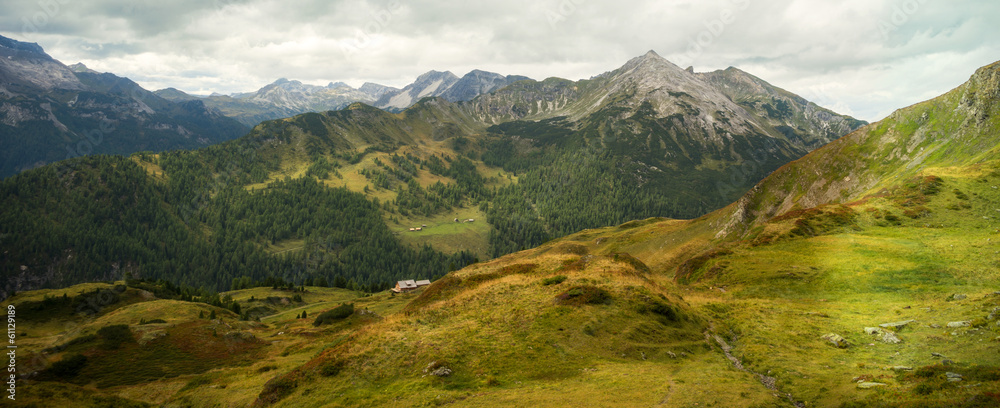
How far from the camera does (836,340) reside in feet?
90.0

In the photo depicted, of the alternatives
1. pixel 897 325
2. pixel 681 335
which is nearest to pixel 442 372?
pixel 681 335

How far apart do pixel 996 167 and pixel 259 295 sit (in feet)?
543

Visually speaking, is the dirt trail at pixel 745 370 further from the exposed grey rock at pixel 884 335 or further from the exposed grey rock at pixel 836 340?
the exposed grey rock at pixel 884 335

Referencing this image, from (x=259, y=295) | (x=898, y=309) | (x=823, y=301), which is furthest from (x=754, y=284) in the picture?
(x=259, y=295)

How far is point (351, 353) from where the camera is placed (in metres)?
28.0

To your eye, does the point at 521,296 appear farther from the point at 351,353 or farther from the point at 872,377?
the point at 872,377

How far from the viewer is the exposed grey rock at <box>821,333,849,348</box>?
1053 inches

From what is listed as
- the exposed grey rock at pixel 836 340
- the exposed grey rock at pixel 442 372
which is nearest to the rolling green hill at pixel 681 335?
the exposed grey rock at pixel 442 372

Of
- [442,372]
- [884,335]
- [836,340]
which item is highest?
[884,335]

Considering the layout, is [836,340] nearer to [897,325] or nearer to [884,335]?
[884,335]

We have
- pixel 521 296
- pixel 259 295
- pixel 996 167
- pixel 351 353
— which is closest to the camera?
pixel 351 353

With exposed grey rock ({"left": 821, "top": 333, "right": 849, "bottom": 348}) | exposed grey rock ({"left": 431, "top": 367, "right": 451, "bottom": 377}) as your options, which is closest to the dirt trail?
exposed grey rock ({"left": 821, "top": 333, "right": 849, "bottom": 348})

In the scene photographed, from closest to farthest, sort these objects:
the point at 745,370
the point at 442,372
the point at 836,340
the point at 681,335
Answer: the point at 442,372 < the point at 745,370 < the point at 836,340 < the point at 681,335

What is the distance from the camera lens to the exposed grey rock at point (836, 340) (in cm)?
2675
